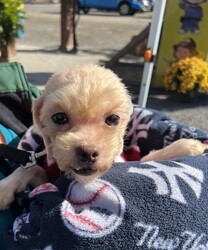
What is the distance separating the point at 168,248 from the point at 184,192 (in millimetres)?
228

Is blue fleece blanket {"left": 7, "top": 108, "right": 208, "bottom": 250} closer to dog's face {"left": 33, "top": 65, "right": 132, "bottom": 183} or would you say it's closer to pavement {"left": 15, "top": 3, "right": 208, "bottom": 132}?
dog's face {"left": 33, "top": 65, "right": 132, "bottom": 183}

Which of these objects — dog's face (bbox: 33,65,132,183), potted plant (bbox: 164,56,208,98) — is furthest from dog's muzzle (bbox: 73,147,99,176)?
potted plant (bbox: 164,56,208,98)

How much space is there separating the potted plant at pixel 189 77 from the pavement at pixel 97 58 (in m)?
0.24

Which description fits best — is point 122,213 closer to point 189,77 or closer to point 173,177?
point 173,177

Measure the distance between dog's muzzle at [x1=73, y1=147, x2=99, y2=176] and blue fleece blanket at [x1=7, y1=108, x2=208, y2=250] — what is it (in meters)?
0.05

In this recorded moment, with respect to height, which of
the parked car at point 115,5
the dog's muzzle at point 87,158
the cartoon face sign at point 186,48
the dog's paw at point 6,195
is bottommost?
the parked car at point 115,5

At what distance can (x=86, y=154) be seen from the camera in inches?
55.6

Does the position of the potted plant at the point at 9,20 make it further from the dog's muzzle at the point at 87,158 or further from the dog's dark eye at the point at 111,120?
the dog's muzzle at the point at 87,158

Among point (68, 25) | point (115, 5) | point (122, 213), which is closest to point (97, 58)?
point (68, 25)

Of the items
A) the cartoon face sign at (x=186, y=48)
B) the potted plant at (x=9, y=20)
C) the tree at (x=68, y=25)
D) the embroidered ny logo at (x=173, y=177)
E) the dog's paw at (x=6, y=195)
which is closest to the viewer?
the embroidered ny logo at (x=173, y=177)

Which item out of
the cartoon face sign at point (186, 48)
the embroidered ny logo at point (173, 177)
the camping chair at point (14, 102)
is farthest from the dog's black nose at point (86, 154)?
the cartoon face sign at point (186, 48)

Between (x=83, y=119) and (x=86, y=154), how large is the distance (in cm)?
20

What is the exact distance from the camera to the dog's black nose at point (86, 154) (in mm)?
1412

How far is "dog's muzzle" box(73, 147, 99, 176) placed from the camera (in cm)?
141
